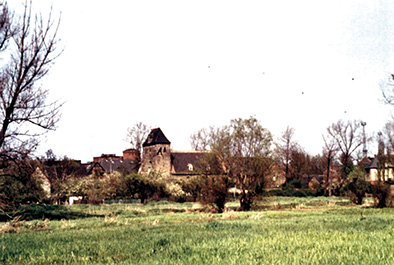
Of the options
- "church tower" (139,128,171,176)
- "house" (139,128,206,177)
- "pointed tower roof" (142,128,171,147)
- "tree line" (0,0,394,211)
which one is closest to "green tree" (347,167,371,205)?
"tree line" (0,0,394,211)

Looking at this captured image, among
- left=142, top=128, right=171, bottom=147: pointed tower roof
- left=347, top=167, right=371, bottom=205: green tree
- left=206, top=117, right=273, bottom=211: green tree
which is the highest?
left=142, top=128, right=171, bottom=147: pointed tower roof

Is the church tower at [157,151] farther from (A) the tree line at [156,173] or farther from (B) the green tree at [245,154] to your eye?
(B) the green tree at [245,154]

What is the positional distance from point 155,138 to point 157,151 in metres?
2.67

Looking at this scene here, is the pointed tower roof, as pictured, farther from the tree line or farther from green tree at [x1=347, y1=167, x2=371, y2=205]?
green tree at [x1=347, y1=167, x2=371, y2=205]

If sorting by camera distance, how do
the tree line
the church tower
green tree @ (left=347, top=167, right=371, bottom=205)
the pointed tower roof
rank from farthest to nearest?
the pointed tower roof, the church tower, green tree @ (left=347, top=167, right=371, bottom=205), the tree line

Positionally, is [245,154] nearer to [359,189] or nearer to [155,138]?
[359,189]

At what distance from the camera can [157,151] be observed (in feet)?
265

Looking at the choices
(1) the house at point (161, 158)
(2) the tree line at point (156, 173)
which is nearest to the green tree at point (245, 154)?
(2) the tree line at point (156, 173)

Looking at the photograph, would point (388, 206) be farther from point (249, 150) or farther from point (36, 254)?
point (36, 254)

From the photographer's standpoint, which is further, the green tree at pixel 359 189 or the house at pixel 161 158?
the house at pixel 161 158

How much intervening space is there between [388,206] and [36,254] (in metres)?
33.8

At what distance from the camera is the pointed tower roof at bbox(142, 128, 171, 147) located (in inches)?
3187

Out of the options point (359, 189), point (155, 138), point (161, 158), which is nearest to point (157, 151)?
point (161, 158)

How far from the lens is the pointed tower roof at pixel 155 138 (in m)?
80.9
